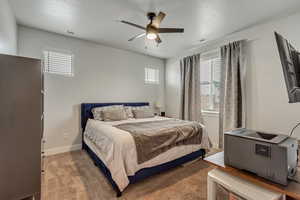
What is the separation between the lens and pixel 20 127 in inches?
53.2

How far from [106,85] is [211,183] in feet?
11.1

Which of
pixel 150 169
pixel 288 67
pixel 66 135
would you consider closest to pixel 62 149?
pixel 66 135

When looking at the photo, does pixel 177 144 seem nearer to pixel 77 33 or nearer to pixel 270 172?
pixel 270 172

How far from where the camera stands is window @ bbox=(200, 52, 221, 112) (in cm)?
362

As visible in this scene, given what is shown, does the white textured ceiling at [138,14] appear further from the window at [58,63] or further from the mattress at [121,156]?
the mattress at [121,156]

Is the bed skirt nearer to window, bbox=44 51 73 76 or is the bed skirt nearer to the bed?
the bed

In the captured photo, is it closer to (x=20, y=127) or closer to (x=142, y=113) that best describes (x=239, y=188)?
(x=20, y=127)

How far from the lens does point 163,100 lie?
522 centimetres

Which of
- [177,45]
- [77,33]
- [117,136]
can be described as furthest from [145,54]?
[117,136]

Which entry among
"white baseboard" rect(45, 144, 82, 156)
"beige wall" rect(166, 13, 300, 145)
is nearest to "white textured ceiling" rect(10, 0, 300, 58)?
"beige wall" rect(166, 13, 300, 145)

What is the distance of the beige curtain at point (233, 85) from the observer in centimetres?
296

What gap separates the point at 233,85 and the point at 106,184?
3.08 m

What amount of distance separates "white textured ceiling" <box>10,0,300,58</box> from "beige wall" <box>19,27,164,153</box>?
0.97 ft

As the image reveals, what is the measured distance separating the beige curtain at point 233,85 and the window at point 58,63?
3.66 m
